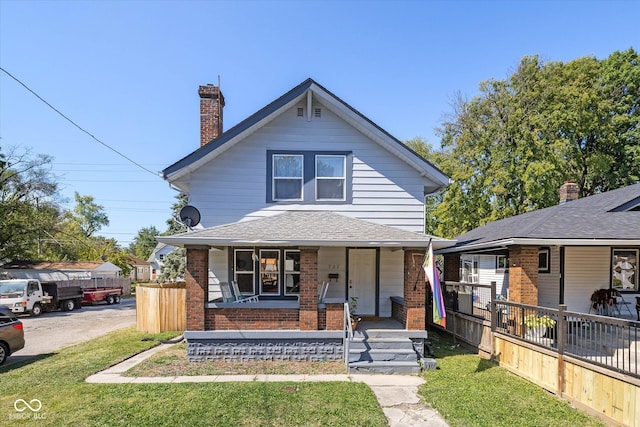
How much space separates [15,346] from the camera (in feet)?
29.1

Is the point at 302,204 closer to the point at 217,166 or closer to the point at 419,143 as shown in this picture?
the point at 217,166

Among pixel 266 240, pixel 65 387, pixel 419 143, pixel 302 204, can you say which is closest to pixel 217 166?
pixel 302 204

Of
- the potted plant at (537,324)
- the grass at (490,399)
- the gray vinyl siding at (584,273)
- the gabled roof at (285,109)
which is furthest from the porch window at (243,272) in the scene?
the gray vinyl siding at (584,273)

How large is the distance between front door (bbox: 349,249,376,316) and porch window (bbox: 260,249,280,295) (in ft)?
7.43

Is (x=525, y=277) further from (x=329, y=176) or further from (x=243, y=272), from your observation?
(x=243, y=272)

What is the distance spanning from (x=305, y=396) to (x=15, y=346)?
835cm

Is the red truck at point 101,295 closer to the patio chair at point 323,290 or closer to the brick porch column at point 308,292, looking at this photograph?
the patio chair at point 323,290

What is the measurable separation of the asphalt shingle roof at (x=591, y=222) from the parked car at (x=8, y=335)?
13.4 metres

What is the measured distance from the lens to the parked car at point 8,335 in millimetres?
8578

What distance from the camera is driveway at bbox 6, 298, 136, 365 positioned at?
10505 millimetres

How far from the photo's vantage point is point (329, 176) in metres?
10.6

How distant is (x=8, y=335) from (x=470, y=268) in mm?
17935

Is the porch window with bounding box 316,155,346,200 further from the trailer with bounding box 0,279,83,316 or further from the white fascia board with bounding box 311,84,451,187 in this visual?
the trailer with bounding box 0,279,83,316

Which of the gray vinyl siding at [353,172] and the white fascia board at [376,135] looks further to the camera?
the gray vinyl siding at [353,172]
